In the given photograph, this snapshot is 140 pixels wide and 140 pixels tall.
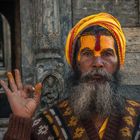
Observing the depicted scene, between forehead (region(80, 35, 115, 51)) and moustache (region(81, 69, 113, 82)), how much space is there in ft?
0.50

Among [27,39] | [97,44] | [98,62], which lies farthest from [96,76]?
[27,39]

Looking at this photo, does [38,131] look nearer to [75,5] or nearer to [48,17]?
[48,17]

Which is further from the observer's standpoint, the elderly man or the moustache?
the moustache

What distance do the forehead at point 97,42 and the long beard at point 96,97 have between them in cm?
17

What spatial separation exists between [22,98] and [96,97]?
1.73 feet

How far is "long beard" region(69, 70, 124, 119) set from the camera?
151 inches

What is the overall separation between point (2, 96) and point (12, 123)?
620 centimetres

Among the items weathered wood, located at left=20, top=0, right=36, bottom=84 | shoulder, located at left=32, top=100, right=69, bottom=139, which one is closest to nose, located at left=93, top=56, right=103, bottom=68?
shoulder, located at left=32, top=100, right=69, bottom=139

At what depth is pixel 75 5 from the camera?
834 cm

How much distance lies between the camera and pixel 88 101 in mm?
3932

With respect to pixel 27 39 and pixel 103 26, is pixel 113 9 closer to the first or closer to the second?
pixel 27 39

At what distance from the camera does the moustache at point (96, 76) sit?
3850mm

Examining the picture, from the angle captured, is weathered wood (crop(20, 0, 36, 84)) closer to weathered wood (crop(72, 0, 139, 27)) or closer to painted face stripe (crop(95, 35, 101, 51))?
weathered wood (crop(72, 0, 139, 27))

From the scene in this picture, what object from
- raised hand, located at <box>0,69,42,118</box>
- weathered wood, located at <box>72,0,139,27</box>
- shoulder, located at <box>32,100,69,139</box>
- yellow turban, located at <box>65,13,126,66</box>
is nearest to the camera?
raised hand, located at <box>0,69,42,118</box>
